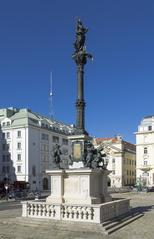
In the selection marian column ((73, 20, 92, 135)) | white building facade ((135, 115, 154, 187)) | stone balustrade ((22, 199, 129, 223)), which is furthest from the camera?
white building facade ((135, 115, 154, 187))

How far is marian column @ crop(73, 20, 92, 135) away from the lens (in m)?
25.0

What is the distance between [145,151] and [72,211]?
263 feet

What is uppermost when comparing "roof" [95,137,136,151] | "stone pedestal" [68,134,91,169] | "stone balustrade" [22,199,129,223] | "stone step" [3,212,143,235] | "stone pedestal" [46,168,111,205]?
"roof" [95,137,136,151]

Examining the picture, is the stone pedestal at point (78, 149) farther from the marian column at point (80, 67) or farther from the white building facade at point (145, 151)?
the white building facade at point (145, 151)

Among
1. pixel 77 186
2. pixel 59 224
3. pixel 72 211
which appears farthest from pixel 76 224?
pixel 77 186

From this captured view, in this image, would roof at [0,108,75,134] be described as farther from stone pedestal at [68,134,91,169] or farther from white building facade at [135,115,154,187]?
stone pedestal at [68,134,91,169]

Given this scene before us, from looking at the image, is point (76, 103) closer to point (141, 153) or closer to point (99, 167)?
point (99, 167)

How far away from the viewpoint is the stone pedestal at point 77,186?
870 inches

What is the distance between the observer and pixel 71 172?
2272 cm

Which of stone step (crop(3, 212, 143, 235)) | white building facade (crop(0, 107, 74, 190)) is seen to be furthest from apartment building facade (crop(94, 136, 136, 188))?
stone step (crop(3, 212, 143, 235))

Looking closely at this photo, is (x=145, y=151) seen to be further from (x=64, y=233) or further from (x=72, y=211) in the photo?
(x=64, y=233)

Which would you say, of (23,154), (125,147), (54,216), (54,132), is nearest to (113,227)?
(54,216)

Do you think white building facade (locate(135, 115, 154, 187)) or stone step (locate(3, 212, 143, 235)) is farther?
white building facade (locate(135, 115, 154, 187))

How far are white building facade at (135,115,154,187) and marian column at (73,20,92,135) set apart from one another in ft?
239
